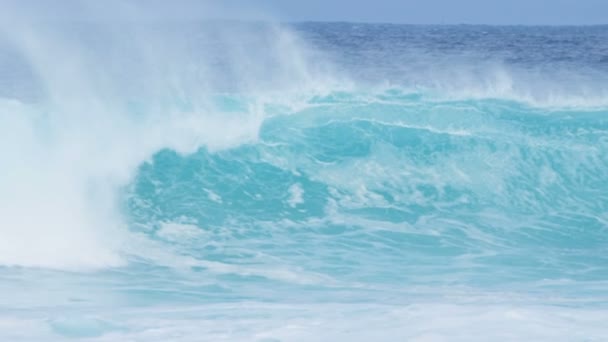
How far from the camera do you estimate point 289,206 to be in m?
10.9

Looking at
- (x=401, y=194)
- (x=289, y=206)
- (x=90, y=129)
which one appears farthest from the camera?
(x=90, y=129)

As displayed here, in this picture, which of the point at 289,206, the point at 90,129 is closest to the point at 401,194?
the point at 289,206

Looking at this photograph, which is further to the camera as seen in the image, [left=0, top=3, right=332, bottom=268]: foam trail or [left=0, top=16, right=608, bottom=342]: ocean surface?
[left=0, top=3, right=332, bottom=268]: foam trail

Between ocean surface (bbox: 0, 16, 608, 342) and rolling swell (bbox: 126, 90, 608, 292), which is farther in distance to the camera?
rolling swell (bbox: 126, 90, 608, 292)

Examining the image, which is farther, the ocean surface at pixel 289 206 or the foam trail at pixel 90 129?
the foam trail at pixel 90 129

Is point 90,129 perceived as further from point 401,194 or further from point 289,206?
point 401,194

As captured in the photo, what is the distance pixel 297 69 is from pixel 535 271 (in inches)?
428

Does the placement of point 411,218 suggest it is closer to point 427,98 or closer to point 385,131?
point 385,131

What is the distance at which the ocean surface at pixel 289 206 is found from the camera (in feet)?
19.7

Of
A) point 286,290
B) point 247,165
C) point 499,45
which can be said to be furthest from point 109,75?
point 499,45

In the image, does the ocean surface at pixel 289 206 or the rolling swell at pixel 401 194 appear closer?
the ocean surface at pixel 289 206

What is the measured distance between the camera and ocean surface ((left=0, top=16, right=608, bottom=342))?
602cm

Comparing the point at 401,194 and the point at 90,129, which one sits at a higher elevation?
the point at 90,129

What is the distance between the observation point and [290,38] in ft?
79.8
